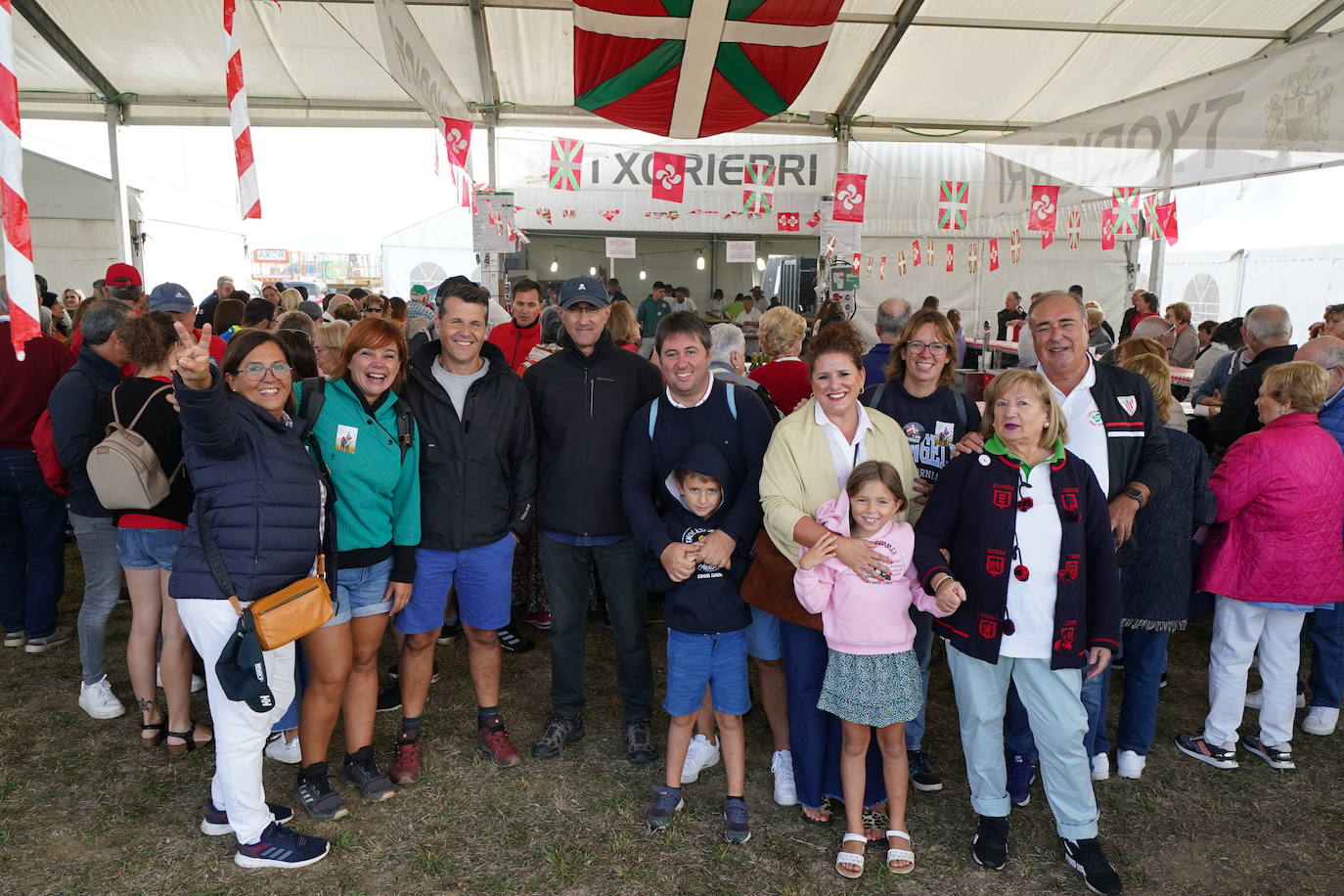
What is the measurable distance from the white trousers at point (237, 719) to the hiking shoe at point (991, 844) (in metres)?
→ 2.28

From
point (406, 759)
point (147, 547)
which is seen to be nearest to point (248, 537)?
point (147, 547)

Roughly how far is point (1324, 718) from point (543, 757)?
3.30 meters

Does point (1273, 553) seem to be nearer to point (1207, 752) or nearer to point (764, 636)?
point (1207, 752)

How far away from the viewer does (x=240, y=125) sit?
355 cm

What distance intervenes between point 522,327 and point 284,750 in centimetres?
292

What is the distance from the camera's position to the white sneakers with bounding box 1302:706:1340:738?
3453mm

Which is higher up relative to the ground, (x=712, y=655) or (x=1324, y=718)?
(x=712, y=655)

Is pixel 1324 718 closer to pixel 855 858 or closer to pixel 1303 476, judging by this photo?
pixel 1303 476

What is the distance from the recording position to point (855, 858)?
2.56 meters

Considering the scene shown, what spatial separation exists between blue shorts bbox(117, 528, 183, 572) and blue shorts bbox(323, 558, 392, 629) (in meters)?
0.84

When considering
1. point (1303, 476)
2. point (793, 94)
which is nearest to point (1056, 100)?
point (793, 94)

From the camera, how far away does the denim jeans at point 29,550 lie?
3986 millimetres

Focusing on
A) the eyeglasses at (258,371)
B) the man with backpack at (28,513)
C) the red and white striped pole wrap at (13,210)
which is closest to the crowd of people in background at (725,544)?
the eyeglasses at (258,371)

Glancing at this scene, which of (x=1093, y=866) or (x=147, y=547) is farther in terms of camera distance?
(x=147, y=547)
